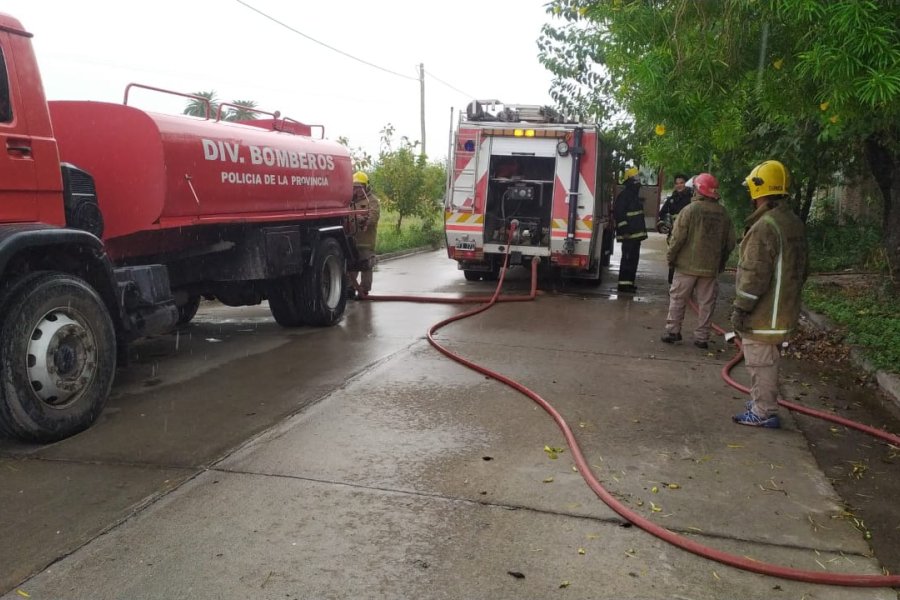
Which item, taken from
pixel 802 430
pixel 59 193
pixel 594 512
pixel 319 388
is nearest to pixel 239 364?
pixel 319 388

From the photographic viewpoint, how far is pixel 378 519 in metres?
3.63

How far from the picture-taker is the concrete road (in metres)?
3.11

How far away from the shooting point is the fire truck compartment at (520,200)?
12070 millimetres

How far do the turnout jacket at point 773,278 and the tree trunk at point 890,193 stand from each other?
531 centimetres

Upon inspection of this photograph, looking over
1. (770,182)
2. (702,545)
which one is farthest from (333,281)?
(702,545)

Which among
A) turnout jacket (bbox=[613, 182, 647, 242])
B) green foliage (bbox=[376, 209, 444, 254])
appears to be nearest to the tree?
turnout jacket (bbox=[613, 182, 647, 242])

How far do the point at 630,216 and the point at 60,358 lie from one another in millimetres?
8576

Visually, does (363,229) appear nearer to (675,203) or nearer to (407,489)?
(675,203)

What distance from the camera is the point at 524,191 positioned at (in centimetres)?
1208

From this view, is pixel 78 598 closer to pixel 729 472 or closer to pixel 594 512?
pixel 594 512

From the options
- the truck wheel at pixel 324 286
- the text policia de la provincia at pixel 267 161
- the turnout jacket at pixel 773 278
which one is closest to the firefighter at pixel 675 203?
the truck wheel at pixel 324 286

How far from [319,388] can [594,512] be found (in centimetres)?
288

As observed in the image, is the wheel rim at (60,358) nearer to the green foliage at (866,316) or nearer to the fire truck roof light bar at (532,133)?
the green foliage at (866,316)

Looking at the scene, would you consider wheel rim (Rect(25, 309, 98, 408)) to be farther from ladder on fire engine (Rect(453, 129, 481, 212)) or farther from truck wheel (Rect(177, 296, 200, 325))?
ladder on fire engine (Rect(453, 129, 481, 212))
